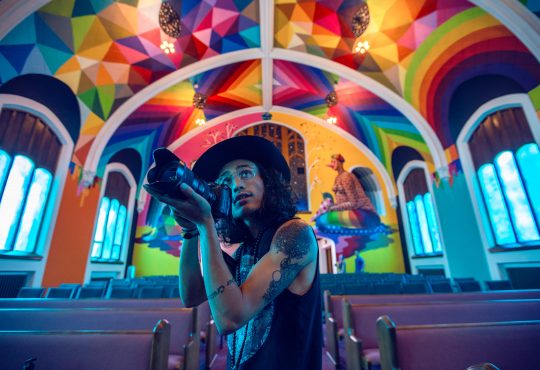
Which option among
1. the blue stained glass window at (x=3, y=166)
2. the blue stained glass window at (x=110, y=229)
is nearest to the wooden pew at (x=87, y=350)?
the blue stained glass window at (x=3, y=166)

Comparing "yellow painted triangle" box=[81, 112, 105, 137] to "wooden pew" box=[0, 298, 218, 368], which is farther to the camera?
"yellow painted triangle" box=[81, 112, 105, 137]

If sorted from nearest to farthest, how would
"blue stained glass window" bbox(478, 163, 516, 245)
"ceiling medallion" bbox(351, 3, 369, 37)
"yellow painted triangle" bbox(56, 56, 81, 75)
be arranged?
"yellow painted triangle" bbox(56, 56, 81, 75) → "blue stained glass window" bbox(478, 163, 516, 245) → "ceiling medallion" bbox(351, 3, 369, 37)

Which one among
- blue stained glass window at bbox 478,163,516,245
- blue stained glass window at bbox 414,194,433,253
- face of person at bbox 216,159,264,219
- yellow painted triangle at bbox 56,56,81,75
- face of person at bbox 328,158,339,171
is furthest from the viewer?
face of person at bbox 328,158,339,171

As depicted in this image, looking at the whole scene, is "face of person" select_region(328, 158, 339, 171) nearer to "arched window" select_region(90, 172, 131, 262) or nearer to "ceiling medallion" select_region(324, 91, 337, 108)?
"ceiling medallion" select_region(324, 91, 337, 108)

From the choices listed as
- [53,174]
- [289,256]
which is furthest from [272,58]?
[289,256]

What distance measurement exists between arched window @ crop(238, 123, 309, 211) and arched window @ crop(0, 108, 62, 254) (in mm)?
6558

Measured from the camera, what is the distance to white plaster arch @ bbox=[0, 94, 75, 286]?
14.5ft

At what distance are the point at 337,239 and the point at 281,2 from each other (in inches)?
317

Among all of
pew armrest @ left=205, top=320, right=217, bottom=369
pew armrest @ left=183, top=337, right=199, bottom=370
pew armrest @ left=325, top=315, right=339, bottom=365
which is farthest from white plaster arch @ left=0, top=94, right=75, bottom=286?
pew armrest @ left=325, top=315, right=339, bottom=365

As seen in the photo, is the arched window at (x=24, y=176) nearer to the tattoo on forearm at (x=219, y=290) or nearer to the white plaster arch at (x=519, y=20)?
the tattoo on forearm at (x=219, y=290)

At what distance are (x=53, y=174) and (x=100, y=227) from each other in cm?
254

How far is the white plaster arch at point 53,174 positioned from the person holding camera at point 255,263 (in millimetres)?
5656

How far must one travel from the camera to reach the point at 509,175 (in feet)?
16.1

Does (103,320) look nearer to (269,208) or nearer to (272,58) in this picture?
(269,208)
